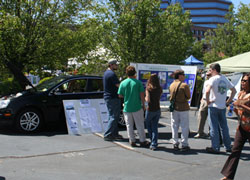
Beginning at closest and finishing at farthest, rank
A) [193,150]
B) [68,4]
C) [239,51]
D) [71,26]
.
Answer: [193,150] → [68,4] → [71,26] → [239,51]

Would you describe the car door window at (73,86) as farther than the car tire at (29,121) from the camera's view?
Yes

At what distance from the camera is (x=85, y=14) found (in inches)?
538

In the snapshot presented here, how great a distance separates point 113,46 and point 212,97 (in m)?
9.99

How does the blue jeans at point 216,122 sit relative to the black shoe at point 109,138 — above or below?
above

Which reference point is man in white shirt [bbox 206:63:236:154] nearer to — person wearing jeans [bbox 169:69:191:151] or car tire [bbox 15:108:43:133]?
person wearing jeans [bbox 169:69:191:151]

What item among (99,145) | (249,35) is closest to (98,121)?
(99,145)

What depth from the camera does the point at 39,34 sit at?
12453 millimetres

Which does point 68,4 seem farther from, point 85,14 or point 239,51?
point 239,51

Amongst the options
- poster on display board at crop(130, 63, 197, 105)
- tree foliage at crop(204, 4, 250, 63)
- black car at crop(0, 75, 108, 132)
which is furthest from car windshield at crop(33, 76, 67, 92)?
tree foliage at crop(204, 4, 250, 63)

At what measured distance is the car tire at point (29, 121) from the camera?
25.0 feet

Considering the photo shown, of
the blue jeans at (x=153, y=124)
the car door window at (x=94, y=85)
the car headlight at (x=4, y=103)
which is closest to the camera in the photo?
the blue jeans at (x=153, y=124)

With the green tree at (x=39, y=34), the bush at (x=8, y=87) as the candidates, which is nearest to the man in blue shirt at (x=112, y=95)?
the green tree at (x=39, y=34)

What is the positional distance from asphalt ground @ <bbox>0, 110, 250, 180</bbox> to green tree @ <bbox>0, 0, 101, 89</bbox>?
18.2 ft

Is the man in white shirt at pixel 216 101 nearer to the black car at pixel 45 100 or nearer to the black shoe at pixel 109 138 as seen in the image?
the black shoe at pixel 109 138
